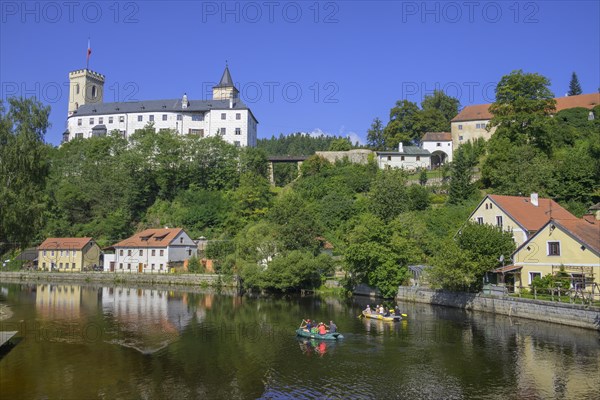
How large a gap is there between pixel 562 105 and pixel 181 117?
238 ft

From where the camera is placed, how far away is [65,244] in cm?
7900

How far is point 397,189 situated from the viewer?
66.9 metres

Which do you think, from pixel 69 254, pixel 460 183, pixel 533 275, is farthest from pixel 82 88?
pixel 533 275

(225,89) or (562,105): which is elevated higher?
(225,89)

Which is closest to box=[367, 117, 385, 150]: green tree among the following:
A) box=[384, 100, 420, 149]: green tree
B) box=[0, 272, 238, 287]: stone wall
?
box=[384, 100, 420, 149]: green tree

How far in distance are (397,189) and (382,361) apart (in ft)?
141

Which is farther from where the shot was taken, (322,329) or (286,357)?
(322,329)

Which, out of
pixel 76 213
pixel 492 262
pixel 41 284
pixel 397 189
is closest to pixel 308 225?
pixel 397 189

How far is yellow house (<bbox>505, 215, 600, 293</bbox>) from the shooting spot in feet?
116

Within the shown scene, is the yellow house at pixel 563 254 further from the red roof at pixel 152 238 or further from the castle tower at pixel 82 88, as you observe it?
the castle tower at pixel 82 88

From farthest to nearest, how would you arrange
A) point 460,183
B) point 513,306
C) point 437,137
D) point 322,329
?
point 437,137 → point 460,183 → point 513,306 → point 322,329

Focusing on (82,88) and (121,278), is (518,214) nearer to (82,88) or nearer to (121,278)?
(121,278)

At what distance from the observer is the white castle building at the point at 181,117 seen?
10538 centimetres

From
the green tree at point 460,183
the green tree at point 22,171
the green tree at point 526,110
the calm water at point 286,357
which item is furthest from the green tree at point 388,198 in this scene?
the green tree at point 22,171
